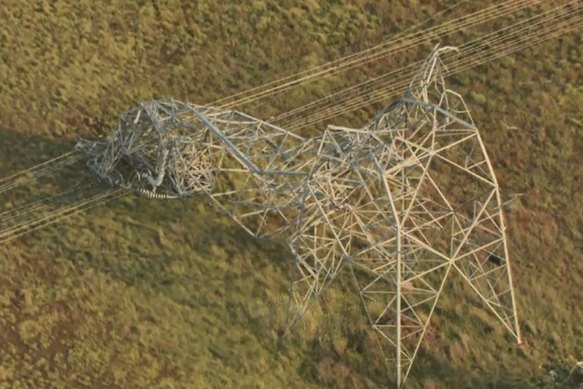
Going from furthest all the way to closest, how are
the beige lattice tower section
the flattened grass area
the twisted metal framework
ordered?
the flattened grass area < the twisted metal framework < the beige lattice tower section

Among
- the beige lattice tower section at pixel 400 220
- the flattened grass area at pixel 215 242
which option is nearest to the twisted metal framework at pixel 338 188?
the beige lattice tower section at pixel 400 220

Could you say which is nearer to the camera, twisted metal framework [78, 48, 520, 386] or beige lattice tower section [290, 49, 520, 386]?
beige lattice tower section [290, 49, 520, 386]

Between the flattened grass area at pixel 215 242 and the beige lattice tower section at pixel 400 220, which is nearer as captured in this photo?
the beige lattice tower section at pixel 400 220

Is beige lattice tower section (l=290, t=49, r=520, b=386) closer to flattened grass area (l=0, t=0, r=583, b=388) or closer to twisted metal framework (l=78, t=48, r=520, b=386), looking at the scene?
twisted metal framework (l=78, t=48, r=520, b=386)

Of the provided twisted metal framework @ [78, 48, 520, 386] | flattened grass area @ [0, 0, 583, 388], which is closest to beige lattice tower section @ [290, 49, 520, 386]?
twisted metal framework @ [78, 48, 520, 386]

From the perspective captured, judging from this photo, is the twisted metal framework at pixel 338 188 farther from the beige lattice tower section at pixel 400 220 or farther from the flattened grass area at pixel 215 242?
→ the flattened grass area at pixel 215 242

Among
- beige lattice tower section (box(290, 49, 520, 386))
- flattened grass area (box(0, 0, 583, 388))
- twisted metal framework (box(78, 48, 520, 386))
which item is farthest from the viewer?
flattened grass area (box(0, 0, 583, 388))

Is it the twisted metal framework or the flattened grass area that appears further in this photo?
the flattened grass area

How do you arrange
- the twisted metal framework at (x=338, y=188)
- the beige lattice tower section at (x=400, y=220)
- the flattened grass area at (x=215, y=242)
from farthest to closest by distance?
the flattened grass area at (x=215, y=242) < the twisted metal framework at (x=338, y=188) < the beige lattice tower section at (x=400, y=220)
